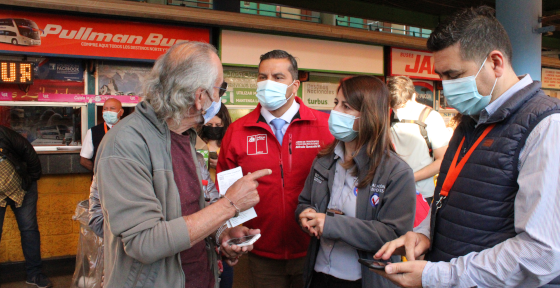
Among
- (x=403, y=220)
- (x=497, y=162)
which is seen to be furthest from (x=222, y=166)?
(x=497, y=162)

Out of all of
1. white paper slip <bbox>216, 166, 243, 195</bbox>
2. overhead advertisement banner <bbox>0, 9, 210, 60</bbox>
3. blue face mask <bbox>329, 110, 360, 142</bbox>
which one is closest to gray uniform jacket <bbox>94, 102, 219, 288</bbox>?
white paper slip <bbox>216, 166, 243, 195</bbox>

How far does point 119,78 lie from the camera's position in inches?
202

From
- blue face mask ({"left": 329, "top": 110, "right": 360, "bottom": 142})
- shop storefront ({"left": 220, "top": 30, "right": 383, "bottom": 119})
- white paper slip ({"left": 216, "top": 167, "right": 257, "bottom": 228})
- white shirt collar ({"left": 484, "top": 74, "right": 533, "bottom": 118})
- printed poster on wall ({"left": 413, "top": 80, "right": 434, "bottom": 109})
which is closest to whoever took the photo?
white shirt collar ({"left": 484, "top": 74, "right": 533, "bottom": 118})

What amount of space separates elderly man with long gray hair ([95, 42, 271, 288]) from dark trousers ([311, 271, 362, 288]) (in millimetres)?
473

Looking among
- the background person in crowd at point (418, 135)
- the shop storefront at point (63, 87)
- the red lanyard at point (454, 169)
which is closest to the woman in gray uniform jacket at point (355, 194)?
the red lanyard at point (454, 169)

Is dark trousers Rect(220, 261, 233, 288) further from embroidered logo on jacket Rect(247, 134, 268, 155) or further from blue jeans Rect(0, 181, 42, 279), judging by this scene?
blue jeans Rect(0, 181, 42, 279)

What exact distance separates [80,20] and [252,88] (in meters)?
2.52

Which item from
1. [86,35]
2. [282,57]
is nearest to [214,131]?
[282,57]

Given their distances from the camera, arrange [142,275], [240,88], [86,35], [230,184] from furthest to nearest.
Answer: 1. [240,88]
2. [86,35]
3. [230,184]
4. [142,275]

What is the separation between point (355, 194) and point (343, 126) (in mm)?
404

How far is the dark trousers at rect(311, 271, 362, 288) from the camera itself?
191cm

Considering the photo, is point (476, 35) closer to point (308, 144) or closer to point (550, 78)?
point (308, 144)

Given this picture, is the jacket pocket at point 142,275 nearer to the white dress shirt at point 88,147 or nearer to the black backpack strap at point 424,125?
the black backpack strap at point 424,125

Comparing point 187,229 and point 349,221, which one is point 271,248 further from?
point 187,229
